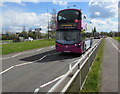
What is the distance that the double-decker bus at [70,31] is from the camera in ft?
40.8

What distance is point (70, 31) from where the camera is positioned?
506 inches

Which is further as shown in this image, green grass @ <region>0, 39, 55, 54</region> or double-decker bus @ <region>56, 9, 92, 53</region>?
green grass @ <region>0, 39, 55, 54</region>

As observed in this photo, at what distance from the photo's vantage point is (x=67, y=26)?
41.6 ft

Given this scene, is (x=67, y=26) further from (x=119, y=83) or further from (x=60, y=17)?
(x=119, y=83)

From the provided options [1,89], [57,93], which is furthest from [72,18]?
[57,93]

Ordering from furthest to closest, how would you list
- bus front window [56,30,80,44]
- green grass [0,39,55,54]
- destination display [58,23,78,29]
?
green grass [0,39,55,54]
bus front window [56,30,80,44]
destination display [58,23,78,29]

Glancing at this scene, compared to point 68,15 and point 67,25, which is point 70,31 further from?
point 68,15

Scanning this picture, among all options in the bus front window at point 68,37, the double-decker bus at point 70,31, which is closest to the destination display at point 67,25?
the double-decker bus at point 70,31

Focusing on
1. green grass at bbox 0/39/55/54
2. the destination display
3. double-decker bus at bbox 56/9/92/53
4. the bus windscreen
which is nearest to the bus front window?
double-decker bus at bbox 56/9/92/53

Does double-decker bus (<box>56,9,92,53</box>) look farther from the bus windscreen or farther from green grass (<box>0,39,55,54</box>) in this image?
green grass (<box>0,39,55,54</box>)

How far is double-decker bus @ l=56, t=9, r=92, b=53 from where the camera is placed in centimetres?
1242

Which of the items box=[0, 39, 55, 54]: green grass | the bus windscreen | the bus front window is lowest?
box=[0, 39, 55, 54]: green grass

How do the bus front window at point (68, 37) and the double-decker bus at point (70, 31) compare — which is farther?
the bus front window at point (68, 37)

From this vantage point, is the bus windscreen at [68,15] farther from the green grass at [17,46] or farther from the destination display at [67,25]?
the green grass at [17,46]
